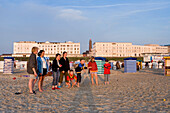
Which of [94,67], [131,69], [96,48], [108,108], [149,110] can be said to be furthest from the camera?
[96,48]

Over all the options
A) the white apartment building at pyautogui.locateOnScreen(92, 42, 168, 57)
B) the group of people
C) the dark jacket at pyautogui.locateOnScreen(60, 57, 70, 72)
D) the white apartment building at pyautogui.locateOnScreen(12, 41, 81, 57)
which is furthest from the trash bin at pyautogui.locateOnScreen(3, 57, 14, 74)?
the white apartment building at pyautogui.locateOnScreen(12, 41, 81, 57)

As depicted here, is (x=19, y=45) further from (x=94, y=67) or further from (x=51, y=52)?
(x=94, y=67)

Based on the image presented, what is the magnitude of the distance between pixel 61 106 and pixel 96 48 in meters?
139

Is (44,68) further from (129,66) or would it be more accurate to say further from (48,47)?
(48,47)

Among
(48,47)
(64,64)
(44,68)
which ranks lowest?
(44,68)

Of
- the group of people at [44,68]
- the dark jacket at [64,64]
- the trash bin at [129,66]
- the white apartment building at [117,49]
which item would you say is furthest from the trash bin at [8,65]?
the white apartment building at [117,49]

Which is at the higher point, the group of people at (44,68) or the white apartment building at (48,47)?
the white apartment building at (48,47)

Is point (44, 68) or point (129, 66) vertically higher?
point (44, 68)

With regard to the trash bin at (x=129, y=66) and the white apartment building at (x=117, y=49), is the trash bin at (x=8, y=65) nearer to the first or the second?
the trash bin at (x=129, y=66)

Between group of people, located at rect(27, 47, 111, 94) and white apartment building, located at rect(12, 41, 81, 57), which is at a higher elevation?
white apartment building, located at rect(12, 41, 81, 57)

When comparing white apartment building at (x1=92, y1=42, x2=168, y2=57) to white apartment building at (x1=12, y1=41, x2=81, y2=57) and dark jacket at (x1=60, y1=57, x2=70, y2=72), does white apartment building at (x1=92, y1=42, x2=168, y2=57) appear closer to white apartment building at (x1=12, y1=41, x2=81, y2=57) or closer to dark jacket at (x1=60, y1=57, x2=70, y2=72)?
white apartment building at (x1=12, y1=41, x2=81, y2=57)

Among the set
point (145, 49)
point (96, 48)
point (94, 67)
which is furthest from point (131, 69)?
point (145, 49)

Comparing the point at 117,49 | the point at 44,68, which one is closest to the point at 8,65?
the point at 44,68

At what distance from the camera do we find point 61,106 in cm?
532
